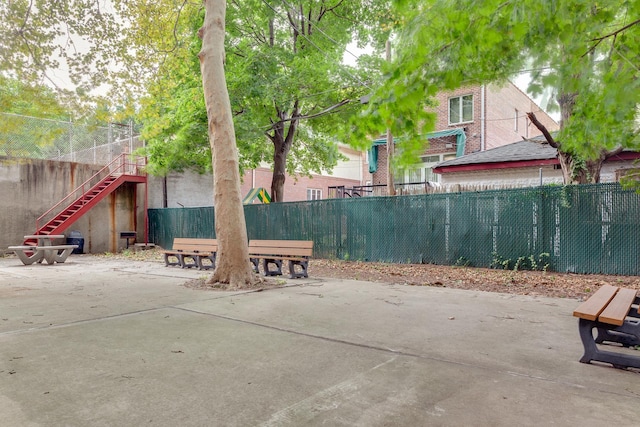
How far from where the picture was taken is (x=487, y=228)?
11180 mm

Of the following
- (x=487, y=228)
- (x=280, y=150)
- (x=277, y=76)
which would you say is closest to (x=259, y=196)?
(x=280, y=150)

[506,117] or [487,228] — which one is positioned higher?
[506,117]

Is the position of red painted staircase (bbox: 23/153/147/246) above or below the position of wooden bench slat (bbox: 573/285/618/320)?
above

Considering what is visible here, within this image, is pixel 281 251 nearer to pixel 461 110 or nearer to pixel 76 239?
pixel 76 239

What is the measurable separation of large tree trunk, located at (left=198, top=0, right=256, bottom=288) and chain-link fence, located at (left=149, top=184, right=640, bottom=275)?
5.55 m

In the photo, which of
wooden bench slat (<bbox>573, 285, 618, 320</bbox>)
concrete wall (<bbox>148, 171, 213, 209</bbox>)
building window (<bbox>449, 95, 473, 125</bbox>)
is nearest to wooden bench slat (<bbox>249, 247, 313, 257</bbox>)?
wooden bench slat (<bbox>573, 285, 618, 320</bbox>)

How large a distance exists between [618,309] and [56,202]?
20.6 meters

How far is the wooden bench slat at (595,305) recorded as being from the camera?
143 inches

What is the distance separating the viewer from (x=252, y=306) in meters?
6.61

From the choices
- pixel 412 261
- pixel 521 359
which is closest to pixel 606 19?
pixel 521 359

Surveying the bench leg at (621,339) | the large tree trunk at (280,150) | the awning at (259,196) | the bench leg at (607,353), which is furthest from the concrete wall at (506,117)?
the bench leg at (607,353)

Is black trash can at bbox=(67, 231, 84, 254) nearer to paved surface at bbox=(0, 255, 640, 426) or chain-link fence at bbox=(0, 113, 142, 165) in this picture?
chain-link fence at bbox=(0, 113, 142, 165)

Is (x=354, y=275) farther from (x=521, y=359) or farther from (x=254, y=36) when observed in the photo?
(x=254, y=36)

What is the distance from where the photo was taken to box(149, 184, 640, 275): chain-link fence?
9.48 m
